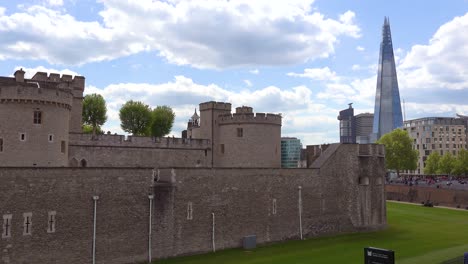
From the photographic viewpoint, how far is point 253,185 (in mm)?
35188

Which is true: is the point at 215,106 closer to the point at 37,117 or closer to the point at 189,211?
the point at 189,211

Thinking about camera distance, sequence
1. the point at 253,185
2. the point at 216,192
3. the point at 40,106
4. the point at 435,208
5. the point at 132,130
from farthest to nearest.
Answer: the point at 132,130
the point at 435,208
the point at 253,185
the point at 216,192
the point at 40,106

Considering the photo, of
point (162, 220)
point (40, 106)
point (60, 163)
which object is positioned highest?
point (40, 106)

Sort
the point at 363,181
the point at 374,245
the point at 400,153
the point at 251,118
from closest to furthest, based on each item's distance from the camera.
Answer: the point at 374,245 → the point at 363,181 → the point at 251,118 → the point at 400,153

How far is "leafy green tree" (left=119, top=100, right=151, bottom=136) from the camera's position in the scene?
227ft

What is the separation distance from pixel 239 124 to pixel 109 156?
1353cm

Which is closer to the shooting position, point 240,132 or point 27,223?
point 27,223

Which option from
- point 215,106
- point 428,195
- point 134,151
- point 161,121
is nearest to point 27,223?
point 134,151

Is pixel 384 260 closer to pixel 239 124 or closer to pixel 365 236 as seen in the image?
pixel 365 236

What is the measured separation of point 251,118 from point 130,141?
1224cm

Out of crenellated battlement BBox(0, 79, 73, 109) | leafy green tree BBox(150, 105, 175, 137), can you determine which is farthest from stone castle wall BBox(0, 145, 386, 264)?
leafy green tree BBox(150, 105, 175, 137)

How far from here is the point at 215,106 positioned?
4781 cm

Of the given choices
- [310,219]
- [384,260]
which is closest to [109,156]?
[310,219]

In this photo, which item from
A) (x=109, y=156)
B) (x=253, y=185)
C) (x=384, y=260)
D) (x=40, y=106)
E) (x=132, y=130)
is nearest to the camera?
(x=384, y=260)
